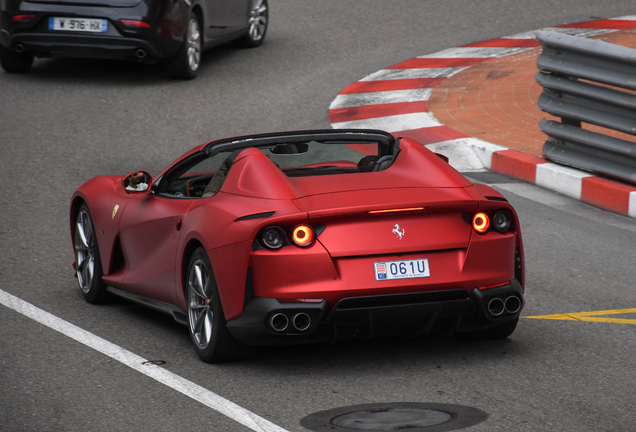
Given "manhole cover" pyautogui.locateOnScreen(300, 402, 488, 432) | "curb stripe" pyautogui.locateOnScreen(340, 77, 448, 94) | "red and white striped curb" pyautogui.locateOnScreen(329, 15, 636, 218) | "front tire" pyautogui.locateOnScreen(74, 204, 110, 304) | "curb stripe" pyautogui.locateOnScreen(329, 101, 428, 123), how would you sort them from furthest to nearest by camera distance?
"curb stripe" pyautogui.locateOnScreen(340, 77, 448, 94) < "curb stripe" pyautogui.locateOnScreen(329, 101, 428, 123) < "red and white striped curb" pyautogui.locateOnScreen(329, 15, 636, 218) < "front tire" pyautogui.locateOnScreen(74, 204, 110, 304) < "manhole cover" pyautogui.locateOnScreen(300, 402, 488, 432)

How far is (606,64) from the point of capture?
8.78 meters

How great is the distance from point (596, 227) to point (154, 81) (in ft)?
22.4

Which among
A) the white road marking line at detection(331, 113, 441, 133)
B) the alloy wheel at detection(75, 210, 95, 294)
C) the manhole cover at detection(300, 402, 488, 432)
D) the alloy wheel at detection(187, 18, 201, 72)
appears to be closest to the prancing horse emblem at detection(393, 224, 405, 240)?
the manhole cover at detection(300, 402, 488, 432)

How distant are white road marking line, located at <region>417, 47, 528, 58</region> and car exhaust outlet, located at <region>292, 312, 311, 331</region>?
10043 mm

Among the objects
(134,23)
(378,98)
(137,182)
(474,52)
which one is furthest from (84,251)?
(474,52)

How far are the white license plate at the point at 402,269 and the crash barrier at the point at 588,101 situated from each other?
4.12 metres

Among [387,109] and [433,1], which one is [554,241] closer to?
[387,109]

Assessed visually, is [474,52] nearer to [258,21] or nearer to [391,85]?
[391,85]

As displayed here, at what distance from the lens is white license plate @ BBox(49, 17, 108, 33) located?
12.0 meters

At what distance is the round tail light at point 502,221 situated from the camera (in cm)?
505

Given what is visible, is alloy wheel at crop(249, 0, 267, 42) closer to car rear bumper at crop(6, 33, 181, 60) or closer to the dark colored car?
the dark colored car

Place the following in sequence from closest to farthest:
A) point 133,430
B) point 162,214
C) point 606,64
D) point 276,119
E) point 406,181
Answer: point 133,430
point 406,181
point 162,214
point 606,64
point 276,119

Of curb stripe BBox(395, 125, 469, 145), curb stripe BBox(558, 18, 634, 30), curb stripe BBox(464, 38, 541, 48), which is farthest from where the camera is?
curb stripe BBox(558, 18, 634, 30)

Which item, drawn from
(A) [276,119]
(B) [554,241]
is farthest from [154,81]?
(B) [554,241]
